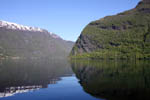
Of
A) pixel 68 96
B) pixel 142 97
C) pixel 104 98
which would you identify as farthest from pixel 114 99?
pixel 68 96

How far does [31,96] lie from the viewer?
29250 mm

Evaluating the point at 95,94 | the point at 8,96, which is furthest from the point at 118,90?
the point at 8,96

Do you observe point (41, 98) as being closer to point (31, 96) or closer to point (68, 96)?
point (31, 96)

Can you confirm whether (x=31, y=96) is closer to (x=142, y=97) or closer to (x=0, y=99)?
(x=0, y=99)

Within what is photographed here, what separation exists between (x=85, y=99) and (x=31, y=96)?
864 cm

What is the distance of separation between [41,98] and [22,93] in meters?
5.05

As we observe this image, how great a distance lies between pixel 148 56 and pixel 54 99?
175m

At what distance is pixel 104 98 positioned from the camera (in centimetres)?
2753

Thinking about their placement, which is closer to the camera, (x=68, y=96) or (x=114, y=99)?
(x=114, y=99)

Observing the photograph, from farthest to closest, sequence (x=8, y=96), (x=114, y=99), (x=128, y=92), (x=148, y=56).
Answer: (x=148, y=56) → (x=128, y=92) → (x=8, y=96) → (x=114, y=99)

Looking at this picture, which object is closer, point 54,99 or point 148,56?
point 54,99

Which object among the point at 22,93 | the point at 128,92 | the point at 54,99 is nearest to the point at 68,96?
the point at 54,99

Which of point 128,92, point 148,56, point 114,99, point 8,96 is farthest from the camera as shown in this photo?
point 148,56

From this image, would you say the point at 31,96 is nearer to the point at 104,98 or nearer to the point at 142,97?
the point at 104,98
